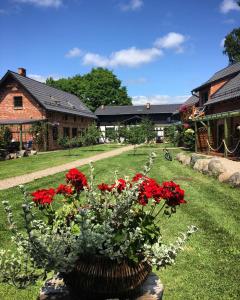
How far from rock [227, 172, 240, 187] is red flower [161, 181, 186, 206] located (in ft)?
28.4

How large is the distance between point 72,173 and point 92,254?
99 centimetres

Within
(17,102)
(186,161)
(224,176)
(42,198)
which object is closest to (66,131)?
(17,102)

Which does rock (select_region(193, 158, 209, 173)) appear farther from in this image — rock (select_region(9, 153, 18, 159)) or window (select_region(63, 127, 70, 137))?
window (select_region(63, 127, 70, 137))

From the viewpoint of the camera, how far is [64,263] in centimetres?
300

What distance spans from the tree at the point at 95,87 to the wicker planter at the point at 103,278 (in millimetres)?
69310

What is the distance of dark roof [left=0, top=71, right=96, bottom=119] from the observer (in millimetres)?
33625

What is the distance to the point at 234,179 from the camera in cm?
1183

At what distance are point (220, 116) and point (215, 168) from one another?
6822mm

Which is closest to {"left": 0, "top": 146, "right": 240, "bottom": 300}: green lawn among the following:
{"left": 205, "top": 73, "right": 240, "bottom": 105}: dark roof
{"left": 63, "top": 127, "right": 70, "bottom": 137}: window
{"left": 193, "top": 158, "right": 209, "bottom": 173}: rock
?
{"left": 193, "top": 158, "right": 209, "bottom": 173}: rock

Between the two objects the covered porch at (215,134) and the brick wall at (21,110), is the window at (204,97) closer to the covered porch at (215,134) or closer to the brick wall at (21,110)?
the covered porch at (215,134)

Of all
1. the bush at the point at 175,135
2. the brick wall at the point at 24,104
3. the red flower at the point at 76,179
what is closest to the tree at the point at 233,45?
the bush at the point at 175,135

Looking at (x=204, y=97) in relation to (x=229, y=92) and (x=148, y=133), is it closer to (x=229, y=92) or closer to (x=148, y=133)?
(x=148, y=133)

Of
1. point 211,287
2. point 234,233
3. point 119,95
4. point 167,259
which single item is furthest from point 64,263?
point 119,95

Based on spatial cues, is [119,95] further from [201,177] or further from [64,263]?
[64,263]
